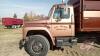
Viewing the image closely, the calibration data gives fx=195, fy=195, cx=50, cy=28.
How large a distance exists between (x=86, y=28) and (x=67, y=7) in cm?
136

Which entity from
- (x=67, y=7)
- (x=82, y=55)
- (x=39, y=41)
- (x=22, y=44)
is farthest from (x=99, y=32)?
(x=22, y=44)

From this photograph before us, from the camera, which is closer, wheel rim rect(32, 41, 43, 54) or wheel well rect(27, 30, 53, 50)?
wheel rim rect(32, 41, 43, 54)

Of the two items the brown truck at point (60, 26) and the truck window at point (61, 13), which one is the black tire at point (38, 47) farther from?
the truck window at point (61, 13)

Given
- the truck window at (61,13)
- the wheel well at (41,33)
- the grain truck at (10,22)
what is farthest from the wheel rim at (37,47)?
the grain truck at (10,22)

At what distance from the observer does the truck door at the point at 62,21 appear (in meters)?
9.38

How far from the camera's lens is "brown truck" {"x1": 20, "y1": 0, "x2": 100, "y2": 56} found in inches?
364

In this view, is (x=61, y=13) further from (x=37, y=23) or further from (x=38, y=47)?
(x=38, y=47)

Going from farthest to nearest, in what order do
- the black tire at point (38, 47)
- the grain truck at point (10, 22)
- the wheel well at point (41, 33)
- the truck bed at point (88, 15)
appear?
the grain truck at point (10, 22) → the wheel well at point (41, 33) → the black tire at point (38, 47) → the truck bed at point (88, 15)

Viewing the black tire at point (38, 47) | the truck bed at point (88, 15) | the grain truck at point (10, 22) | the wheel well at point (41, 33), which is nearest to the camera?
the truck bed at point (88, 15)

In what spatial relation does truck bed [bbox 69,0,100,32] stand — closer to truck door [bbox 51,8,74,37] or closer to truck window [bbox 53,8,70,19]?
truck door [bbox 51,8,74,37]

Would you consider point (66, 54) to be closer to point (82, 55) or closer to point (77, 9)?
point (82, 55)

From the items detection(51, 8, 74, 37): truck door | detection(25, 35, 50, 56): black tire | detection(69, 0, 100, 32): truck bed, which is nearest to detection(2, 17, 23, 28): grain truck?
detection(25, 35, 50, 56): black tire

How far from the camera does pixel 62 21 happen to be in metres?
9.38

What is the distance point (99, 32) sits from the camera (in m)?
9.68
